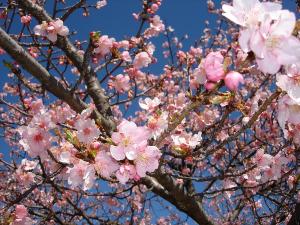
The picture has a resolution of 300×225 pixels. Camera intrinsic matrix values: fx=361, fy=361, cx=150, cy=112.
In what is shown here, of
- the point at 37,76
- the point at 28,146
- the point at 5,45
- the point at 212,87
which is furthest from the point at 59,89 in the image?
the point at 212,87

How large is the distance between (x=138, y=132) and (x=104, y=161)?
0.25 meters

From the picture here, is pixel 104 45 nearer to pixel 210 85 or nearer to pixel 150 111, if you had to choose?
pixel 150 111

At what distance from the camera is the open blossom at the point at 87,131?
6.88ft

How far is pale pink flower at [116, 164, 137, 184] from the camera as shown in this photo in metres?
1.92

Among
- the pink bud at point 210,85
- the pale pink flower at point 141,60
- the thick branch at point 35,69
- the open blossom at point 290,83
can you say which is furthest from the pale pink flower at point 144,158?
the pale pink flower at point 141,60

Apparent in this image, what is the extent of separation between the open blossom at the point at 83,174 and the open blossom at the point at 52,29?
1789 mm

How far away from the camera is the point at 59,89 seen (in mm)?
3209

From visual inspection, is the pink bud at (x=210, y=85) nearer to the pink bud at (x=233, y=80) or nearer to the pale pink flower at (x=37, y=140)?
the pink bud at (x=233, y=80)

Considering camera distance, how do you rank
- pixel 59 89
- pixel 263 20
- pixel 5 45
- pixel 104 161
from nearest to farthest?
pixel 263 20 < pixel 104 161 < pixel 5 45 < pixel 59 89

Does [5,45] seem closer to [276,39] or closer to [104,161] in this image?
[104,161]

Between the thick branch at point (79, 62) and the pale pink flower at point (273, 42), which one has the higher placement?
the thick branch at point (79, 62)

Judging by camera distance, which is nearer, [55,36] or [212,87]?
A: [212,87]

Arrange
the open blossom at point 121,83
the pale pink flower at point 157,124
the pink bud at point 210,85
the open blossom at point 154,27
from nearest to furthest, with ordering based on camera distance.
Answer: the pink bud at point 210,85
the pale pink flower at point 157,124
the open blossom at point 121,83
the open blossom at point 154,27

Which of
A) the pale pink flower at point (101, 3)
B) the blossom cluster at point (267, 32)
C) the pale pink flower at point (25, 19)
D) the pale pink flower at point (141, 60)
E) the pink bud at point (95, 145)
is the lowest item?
the blossom cluster at point (267, 32)
